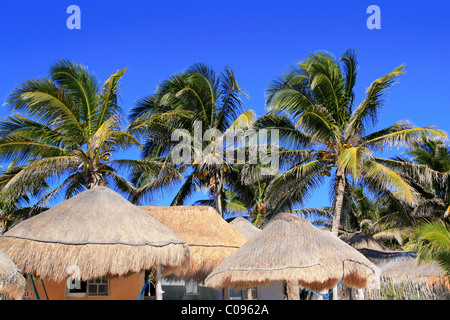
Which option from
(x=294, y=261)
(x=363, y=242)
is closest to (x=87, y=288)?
(x=294, y=261)

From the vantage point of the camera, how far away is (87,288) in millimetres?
12367

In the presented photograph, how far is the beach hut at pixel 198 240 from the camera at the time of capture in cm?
1326

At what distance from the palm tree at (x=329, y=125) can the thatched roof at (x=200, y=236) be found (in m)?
3.78

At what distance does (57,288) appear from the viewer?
40.3 ft

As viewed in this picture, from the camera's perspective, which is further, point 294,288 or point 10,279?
point 294,288

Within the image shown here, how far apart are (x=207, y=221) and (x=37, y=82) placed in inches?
262

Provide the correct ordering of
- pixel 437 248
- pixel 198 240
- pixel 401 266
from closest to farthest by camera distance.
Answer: pixel 437 248 → pixel 198 240 → pixel 401 266

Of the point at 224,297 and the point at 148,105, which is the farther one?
the point at 148,105

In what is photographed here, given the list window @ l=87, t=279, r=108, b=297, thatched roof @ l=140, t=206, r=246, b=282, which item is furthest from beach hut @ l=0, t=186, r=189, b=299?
window @ l=87, t=279, r=108, b=297

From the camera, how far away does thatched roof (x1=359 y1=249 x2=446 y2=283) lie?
16641 mm

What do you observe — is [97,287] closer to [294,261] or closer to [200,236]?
[200,236]

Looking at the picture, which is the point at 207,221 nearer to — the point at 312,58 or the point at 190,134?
the point at 190,134

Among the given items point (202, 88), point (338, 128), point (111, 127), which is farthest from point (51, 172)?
point (338, 128)
